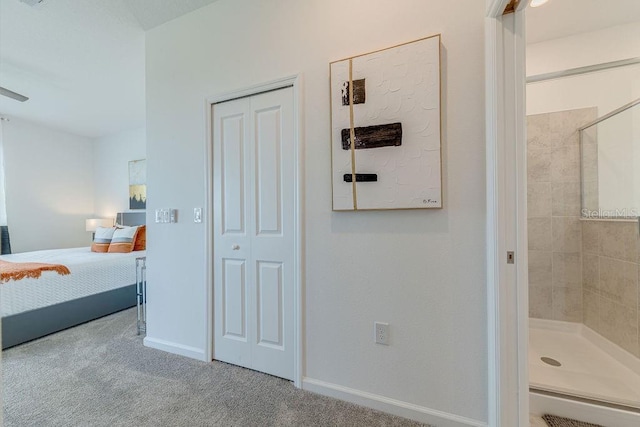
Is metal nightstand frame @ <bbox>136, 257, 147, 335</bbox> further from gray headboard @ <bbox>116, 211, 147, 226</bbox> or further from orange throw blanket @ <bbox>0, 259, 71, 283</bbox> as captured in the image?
gray headboard @ <bbox>116, 211, 147, 226</bbox>

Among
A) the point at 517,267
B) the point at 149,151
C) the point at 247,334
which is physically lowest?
the point at 247,334

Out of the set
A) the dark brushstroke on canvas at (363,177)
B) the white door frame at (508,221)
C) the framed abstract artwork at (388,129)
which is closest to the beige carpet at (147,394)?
the white door frame at (508,221)

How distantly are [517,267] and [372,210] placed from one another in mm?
759

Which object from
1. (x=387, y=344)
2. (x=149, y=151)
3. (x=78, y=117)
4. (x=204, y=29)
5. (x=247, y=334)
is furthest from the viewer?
(x=78, y=117)

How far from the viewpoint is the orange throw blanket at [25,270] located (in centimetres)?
238

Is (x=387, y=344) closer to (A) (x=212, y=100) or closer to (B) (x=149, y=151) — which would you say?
(A) (x=212, y=100)

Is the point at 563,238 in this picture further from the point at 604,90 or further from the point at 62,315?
the point at 62,315

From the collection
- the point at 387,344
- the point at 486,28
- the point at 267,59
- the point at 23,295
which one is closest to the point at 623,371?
the point at 387,344

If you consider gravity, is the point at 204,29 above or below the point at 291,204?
above

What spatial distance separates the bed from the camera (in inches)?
93.5

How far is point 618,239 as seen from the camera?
79.7 inches

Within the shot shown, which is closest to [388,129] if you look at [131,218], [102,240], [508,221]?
[508,221]

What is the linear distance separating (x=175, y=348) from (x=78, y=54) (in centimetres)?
289

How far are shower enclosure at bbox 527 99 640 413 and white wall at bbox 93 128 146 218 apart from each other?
5.62 metres
